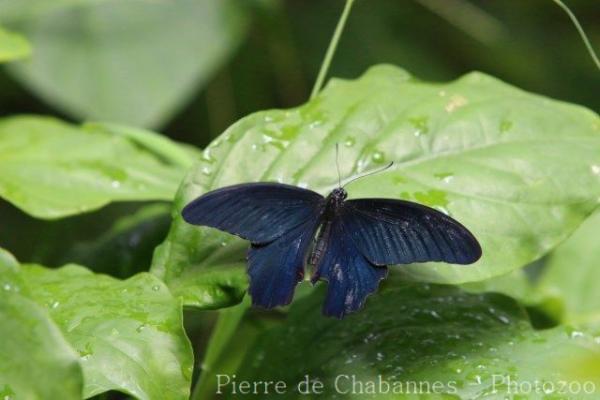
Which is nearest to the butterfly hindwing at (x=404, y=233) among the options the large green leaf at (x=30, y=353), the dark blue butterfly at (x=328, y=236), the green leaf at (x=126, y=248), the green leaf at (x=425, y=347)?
the dark blue butterfly at (x=328, y=236)

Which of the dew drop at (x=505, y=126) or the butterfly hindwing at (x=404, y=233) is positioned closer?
the butterfly hindwing at (x=404, y=233)

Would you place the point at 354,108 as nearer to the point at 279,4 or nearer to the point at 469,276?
the point at 469,276

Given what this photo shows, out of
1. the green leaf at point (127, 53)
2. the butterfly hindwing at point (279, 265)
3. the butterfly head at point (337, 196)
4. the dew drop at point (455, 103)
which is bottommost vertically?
the green leaf at point (127, 53)

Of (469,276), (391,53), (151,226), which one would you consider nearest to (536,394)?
(469,276)

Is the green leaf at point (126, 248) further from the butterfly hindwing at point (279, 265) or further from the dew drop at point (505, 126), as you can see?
the dew drop at point (505, 126)

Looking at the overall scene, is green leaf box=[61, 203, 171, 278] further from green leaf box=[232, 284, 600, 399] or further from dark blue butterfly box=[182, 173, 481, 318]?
dark blue butterfly box=[182, 173, 481, 318]

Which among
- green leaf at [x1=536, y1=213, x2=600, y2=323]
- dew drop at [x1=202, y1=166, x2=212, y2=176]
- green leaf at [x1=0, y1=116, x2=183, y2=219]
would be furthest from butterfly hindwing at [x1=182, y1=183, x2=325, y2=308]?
green leaf at [x1=536, y1=213, x2=600, y2=323]
